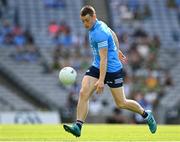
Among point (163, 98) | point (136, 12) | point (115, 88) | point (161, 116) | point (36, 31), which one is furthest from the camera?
point (136, 12)

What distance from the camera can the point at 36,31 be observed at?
37.2m

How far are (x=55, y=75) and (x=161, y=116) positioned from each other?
17.5 feet

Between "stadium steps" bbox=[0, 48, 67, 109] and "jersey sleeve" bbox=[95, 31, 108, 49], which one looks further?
"stadium steps" bbox=[0, 48, 67, 109]

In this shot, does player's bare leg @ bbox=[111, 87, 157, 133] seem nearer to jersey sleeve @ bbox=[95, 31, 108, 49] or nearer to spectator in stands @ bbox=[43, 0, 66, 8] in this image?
jersey sleeve @ bbox=[95, 31, 108, 49]

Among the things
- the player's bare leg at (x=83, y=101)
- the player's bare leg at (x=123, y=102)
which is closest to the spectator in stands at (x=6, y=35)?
the player's bare leg at (x=123, y=102)

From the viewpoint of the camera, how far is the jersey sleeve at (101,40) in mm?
15930

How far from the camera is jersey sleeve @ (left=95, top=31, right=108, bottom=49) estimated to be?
15.9m

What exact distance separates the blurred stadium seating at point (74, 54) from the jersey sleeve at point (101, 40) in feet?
52.1

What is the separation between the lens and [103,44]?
1593 cm

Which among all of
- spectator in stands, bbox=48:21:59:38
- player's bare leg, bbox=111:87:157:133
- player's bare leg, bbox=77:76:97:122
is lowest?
spectator in stands, bbox=48:21:59:38

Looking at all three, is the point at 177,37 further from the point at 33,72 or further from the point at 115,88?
the point at 115,88

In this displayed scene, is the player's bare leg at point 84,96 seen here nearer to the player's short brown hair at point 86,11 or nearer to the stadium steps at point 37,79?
the player's short brown hair at point 86,11

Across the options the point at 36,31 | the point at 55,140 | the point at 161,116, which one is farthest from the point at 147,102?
the point at 55,140

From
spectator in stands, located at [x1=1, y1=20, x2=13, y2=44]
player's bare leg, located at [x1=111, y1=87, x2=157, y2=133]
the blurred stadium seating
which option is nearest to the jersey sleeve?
player's bare leg, located at [x1=111, y1=87, x2=157, y2=133]
